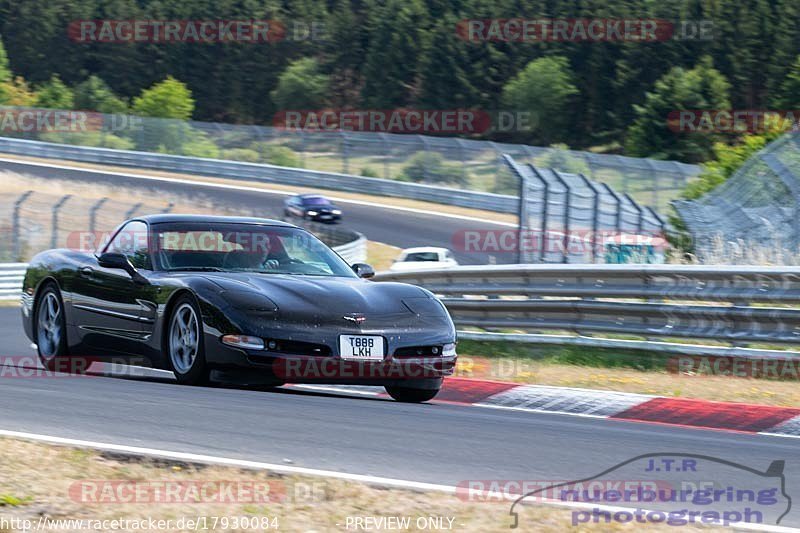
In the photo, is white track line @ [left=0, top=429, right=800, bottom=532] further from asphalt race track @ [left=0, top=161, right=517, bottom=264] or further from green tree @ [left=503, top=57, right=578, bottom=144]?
green tree @ [left=503, top=57, right=578, bottom=144]

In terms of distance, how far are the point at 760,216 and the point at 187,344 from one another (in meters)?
7.27

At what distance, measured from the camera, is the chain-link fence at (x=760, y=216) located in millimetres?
12414

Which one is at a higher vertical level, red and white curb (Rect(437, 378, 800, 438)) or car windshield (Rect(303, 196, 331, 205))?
red and white curb (Rect(437, 378, 800, 438))

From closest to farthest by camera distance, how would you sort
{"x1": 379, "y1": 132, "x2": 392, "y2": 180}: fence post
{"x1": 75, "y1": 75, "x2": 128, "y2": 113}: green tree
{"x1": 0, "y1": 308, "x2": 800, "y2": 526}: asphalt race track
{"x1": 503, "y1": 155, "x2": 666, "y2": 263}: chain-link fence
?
1. {"x1": 0, "y1": 308, "x2": 800, "y2": 526}: asphalt race track
2. {"x1": 503, "y1": 155, "x2": 666, "y2": 263}: chain-link fence
3. {"x1": 379, "y1": 132, "x2": 392, "y2": 180}: fence post
4. {"x1": 75, "y1": 75, "x2": 128, "y2": 113}: green tree

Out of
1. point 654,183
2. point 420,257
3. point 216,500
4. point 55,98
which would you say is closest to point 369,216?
point 654,183

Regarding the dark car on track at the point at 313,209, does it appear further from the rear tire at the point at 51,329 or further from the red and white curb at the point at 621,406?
the red and white curb at the point at 621,406

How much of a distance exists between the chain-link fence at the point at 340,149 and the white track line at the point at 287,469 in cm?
3162

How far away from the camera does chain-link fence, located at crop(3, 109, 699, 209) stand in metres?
44.8

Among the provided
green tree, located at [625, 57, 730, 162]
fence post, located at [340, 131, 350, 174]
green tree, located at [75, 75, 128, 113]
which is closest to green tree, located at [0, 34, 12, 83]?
green tree, located at [75, 75, 128, 113]

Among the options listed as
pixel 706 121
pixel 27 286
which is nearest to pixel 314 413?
pixel 27 286

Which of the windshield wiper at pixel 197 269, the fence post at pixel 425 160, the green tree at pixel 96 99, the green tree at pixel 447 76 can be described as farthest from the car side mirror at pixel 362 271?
the green tree at pixel 96 99

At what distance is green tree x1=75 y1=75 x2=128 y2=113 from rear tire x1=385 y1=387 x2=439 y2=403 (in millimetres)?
86259

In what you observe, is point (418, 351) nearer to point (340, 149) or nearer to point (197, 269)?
point (197, 269)

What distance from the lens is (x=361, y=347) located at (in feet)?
26.8
